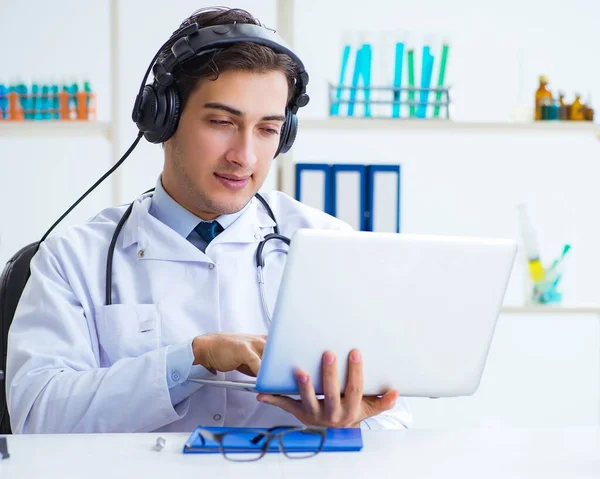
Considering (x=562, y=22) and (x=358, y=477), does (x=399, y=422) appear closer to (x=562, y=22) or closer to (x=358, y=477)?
(x=358, y=477)

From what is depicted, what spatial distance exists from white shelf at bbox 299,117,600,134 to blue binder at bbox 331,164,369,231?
0.15 m

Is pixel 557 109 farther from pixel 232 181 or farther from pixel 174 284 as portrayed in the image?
pixel 174 284

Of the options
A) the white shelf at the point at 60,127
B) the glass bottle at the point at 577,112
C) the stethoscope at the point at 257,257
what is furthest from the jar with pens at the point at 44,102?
the glass bottle at the point at 577,112

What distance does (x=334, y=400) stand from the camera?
1.06 metres

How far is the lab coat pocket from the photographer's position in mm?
1414

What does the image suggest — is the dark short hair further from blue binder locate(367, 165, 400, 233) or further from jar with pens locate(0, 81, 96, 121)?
jar with pens locate(0, 81, 96, 121)

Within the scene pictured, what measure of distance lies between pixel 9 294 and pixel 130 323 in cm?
26

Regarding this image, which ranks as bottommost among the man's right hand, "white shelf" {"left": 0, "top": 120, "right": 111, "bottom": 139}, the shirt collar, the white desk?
the white desk

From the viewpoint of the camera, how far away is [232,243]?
1.54 m

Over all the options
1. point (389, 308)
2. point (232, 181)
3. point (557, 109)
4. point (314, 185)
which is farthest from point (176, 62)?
point (557, 109)

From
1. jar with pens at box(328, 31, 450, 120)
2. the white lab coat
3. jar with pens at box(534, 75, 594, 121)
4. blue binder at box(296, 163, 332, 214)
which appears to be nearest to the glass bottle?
jar with pens at box(534, 75, 594, 121)

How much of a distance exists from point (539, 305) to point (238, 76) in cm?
140

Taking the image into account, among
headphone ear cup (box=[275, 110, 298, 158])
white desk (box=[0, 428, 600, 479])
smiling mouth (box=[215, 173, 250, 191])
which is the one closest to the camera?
white desk (box=[0, 428, 600, 479])

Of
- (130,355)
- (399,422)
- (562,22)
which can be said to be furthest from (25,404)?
(562,22)
